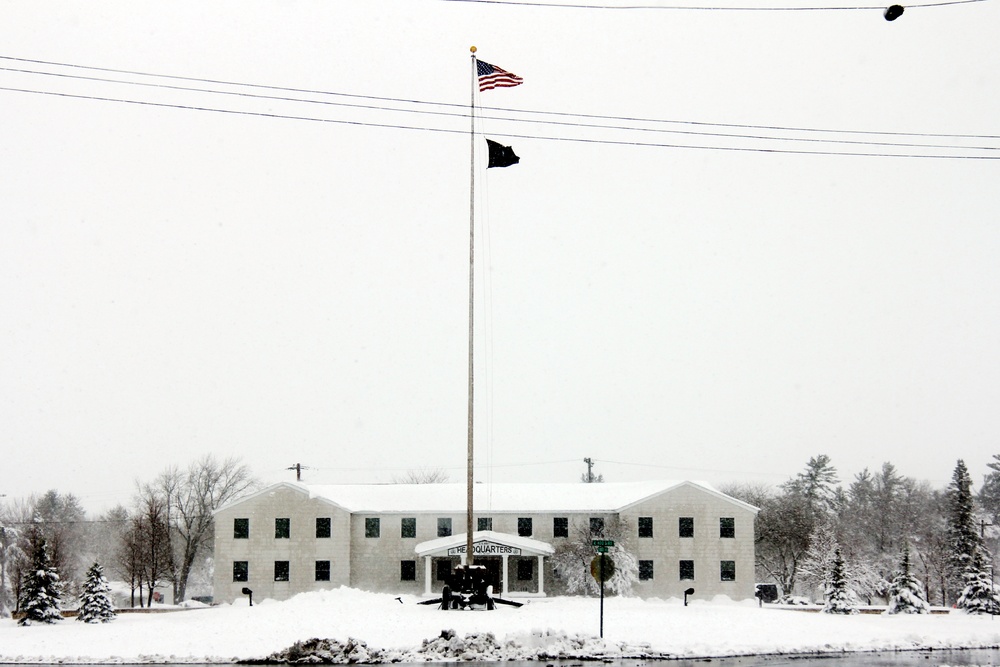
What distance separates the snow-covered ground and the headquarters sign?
693 inches

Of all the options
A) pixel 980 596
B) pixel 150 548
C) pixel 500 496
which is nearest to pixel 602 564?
pixel 980 596

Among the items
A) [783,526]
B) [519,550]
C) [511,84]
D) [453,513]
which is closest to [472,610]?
[511,84]

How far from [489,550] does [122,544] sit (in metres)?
61.3

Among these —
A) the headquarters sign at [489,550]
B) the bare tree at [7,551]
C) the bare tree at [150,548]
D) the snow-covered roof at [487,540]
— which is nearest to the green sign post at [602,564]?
the headquarters sign at [489,550]

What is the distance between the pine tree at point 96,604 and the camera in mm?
36312

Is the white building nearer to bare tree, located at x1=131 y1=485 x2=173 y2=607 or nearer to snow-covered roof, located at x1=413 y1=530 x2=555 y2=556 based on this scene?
snow-covered roof, located at x1=413 y1=530 x2=555 y2=556

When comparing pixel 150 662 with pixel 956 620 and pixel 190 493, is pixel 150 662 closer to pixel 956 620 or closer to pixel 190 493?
pixel 956 620

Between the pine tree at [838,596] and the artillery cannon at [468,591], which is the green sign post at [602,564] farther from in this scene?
the pine tree at [838,596]

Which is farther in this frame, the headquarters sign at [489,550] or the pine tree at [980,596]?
the headquarters sign at [489,550]

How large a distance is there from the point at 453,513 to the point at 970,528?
2783 cm

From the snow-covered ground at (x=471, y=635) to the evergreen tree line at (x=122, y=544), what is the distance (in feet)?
14.1

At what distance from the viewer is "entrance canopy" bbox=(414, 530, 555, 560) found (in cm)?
5191

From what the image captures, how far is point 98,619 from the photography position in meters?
36.3

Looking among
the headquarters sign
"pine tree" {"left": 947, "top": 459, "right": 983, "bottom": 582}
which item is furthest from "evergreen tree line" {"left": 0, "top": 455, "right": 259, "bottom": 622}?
"pine tree" {"left": 947, "top": 459, "right": 983, "bottom": 582}
